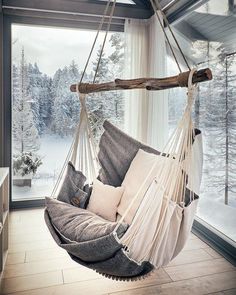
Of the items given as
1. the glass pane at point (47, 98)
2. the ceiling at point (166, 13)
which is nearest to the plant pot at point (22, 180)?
the glass pane at point (47, 98)

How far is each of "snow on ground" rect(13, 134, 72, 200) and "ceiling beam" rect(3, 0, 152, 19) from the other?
140cm

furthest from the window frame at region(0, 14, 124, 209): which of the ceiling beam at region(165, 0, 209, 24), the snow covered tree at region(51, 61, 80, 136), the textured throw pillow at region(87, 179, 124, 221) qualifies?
the textured throw pillow at region(87, 179, 124, 221)

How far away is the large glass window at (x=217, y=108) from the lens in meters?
2.39

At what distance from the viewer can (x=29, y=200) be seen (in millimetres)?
3357

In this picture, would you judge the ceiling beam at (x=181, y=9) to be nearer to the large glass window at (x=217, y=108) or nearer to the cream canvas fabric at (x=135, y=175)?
the large glass window at (x=217, y=108)

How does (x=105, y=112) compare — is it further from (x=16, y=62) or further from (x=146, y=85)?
(x=146, y=85)

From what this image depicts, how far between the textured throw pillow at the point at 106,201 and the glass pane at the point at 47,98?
1.49 meters

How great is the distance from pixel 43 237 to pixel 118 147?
44.1 inches

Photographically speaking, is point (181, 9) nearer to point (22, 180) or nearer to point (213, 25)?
point (213, 25)

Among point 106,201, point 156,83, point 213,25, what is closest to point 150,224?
point 106,201

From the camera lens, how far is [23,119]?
3.30 metres

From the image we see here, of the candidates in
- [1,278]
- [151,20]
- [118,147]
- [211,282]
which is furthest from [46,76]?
[211,282]

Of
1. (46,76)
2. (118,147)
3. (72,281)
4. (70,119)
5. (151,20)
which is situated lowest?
(72,281)

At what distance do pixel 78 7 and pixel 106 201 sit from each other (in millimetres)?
2243
